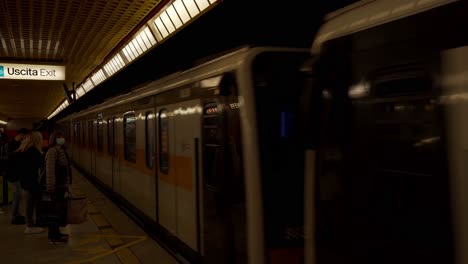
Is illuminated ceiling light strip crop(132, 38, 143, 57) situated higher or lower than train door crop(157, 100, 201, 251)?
higher

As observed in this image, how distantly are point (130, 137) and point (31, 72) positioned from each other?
563cm

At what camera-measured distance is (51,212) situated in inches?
254

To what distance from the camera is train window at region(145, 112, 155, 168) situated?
256 inches

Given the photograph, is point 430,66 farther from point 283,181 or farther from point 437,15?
point 283,181

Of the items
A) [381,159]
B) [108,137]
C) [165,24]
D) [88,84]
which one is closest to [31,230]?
[108,137]

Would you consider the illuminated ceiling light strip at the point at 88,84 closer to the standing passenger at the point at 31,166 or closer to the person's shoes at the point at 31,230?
the standing passenger at the point at 31,166

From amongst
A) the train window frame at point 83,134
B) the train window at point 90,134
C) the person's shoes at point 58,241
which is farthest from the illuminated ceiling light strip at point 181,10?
the train window frame at point 83,134

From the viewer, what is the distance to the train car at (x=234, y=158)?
343 cm

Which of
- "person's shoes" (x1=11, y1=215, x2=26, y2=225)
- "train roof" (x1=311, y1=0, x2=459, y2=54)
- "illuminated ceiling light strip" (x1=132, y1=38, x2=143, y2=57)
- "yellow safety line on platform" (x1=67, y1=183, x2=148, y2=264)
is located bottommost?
"yellow safety line on platform" (x1=67, y1=183, x2=148, y2=264)

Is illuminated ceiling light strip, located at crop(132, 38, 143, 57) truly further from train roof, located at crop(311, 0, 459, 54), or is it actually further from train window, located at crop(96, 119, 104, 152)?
train roof, located at crop(311, 0, 459, 54)

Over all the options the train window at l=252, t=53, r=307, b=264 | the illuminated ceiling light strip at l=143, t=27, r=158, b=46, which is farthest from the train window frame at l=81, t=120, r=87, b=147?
the train window at l=252, t=53, r=307, b=264

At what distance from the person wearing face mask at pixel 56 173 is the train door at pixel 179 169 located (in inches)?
60.0

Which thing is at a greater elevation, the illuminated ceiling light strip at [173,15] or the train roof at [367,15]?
the illuminated ceiling light strip at [173,15]

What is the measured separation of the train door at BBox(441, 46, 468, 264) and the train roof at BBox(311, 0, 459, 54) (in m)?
A: 0.30
